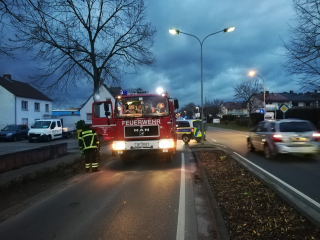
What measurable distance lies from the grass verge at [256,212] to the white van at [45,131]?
73.0ft

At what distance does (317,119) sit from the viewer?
3206cm

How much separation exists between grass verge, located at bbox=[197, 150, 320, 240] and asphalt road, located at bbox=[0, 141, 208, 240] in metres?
0.67

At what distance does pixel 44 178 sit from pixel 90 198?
3.12 m

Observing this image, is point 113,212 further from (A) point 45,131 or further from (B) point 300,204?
(A) point 45,131

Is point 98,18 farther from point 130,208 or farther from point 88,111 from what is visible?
point 88,111

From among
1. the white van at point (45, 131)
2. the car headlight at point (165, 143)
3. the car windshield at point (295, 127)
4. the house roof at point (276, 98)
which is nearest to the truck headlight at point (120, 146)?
the car headlight at point (165, 143)

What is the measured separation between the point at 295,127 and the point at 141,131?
6379 mm

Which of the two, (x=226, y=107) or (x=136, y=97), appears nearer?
(x=136, y=97)

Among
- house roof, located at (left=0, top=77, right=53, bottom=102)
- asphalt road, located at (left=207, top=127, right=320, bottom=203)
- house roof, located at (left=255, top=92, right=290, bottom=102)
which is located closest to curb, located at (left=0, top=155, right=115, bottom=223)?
asphalt road, located at (left=207, top=127, right=320, bottom=203)

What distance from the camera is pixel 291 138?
37.9 feet

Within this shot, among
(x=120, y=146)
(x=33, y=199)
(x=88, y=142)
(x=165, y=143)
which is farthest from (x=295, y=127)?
(x=33, y=199)

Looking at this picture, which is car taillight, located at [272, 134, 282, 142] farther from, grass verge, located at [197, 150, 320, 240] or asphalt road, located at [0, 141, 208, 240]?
asphalt road, located at [0, 141, 208, 240]

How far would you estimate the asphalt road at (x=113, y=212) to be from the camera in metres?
4.60

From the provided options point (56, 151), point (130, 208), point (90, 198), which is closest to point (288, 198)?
point (130, 208)
